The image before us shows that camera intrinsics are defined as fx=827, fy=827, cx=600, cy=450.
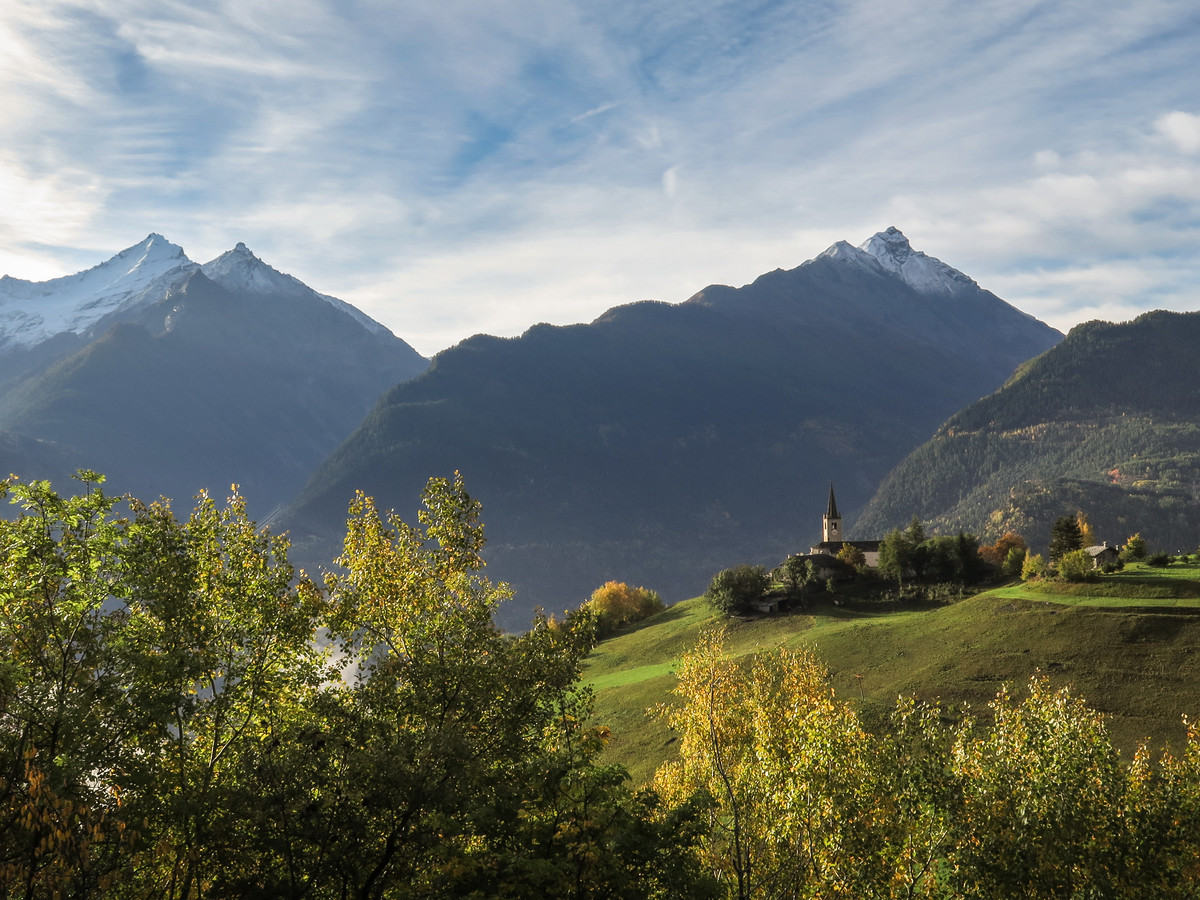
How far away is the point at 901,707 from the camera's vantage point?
28.0 metres

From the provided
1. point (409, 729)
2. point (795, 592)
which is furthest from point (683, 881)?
point (795, 592)

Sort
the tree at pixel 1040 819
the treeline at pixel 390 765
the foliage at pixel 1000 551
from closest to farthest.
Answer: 1. the treeline at pixel 390 765
2. the tree at pixel 1040 819
3. the foliage at pixel 1000 551

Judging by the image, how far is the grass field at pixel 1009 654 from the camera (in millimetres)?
68169

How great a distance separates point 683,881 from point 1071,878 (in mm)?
11154

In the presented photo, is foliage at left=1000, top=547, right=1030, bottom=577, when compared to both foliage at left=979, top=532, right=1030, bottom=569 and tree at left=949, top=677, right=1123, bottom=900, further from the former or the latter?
tree at left=949, top=677, right=1123, bottom=900

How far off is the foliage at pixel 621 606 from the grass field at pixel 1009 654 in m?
33.5

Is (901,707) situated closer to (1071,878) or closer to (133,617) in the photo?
(1071,878)

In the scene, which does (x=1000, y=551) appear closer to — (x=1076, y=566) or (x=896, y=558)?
(x=896, y=558)

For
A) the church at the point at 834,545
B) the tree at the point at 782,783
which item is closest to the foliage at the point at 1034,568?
the church at the point at 834,545

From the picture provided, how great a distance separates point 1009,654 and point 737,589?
47.0 meters

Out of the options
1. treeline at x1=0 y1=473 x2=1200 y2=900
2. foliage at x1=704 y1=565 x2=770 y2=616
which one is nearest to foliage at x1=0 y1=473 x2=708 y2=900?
treeline at x1=0 y1=473 x2=1200 y2=900

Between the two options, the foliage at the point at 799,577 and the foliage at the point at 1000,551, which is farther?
the foliage at the point at 1000,551

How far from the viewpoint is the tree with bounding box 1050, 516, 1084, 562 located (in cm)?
10488

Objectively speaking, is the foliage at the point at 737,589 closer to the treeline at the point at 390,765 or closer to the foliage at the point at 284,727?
the treeline at the point at 390,765
